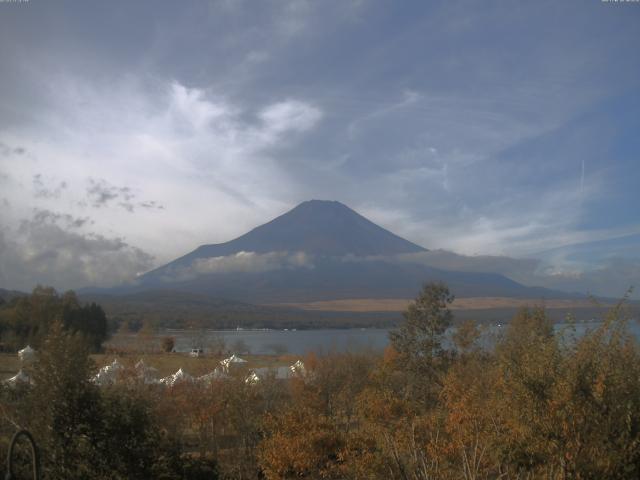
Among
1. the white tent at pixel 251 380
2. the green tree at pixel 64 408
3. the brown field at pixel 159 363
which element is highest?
the green tree at pixel 64 408

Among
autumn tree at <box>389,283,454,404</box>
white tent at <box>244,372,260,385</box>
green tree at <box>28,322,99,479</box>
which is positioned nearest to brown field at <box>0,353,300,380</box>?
white tent at <box>244,372,260,385</box>

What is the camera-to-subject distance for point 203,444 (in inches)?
580

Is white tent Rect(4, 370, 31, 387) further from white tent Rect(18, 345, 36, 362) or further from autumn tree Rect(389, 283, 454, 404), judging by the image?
autumn tree Rect(389, 283, 454, 404)

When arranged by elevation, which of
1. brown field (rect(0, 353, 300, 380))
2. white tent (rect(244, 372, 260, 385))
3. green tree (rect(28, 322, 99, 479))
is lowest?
brown field (rect(0, 353, 300, 380))

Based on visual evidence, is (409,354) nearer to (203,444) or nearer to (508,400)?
(203,444)

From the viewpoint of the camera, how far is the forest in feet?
22.5

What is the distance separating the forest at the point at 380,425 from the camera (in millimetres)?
6863

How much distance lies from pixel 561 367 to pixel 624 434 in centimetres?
96

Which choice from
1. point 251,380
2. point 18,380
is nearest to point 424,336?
point 251,380

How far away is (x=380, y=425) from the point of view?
40.1ft

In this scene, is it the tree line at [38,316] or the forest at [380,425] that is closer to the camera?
the forest at [380,425]

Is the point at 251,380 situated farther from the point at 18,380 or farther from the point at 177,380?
the point at 18,380

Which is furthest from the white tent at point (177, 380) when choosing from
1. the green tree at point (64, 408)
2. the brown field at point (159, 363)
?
the green tree at point (64, 408)

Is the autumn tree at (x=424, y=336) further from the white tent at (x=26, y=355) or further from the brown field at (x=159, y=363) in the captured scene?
the white tent at (x=26, y=355)
